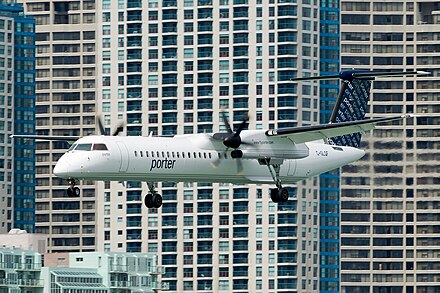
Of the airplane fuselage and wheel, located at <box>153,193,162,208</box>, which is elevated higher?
the airplane fuselage

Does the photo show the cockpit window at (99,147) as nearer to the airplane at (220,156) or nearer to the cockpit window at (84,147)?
the airplane at (220,156)

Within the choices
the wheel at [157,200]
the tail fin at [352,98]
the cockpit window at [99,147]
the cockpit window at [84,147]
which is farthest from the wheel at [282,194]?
the cockpit window at [84,147]

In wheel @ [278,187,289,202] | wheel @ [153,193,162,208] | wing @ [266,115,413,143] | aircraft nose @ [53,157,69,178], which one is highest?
wing @ [266,115,413,143]

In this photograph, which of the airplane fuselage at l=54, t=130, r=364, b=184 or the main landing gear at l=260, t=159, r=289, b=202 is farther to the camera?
the main landing gear at l=260, t=159, r=289, b=202

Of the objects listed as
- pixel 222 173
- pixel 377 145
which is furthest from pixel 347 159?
pixel 377 145

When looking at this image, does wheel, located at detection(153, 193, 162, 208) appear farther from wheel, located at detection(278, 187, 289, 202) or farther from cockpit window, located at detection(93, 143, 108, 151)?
wheel, located at detection(278, 187, 289, 202)

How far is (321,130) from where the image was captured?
133000 mm

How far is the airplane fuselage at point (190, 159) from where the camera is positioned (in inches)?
4934

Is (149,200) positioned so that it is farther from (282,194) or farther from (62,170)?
(282,194)

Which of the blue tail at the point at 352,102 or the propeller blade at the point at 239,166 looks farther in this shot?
the blue tail at the point at 352,102

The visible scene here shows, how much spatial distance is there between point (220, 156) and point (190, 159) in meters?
2.01

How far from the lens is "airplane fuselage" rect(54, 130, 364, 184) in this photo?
125 m

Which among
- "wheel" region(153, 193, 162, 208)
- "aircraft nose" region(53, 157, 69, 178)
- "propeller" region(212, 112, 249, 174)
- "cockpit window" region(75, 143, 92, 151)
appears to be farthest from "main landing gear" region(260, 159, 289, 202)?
"aircraft nose" region(53, 157, 69, 178)

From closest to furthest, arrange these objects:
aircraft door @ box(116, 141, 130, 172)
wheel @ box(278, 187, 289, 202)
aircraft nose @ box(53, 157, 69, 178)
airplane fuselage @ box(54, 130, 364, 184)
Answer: aircraft nose @ box(53, 157, 69, 178) → airplane fuselage @ box(54, 130, 364, 184) → aircraft door @ box(116, 141, 130, 172) → wheel @ box(278, 187, 289, 202)
